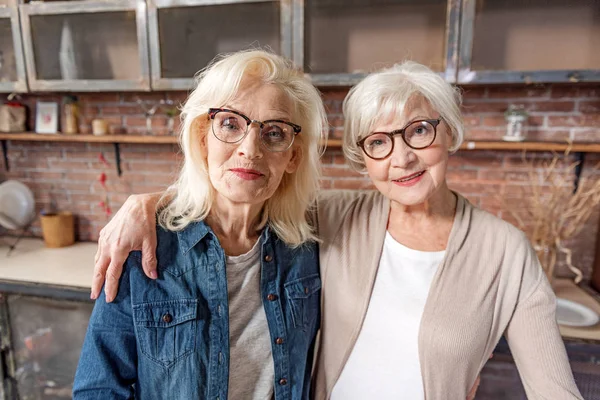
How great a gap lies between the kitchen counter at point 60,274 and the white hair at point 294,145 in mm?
1124

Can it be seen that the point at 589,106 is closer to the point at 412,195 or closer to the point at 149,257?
the point at 412,195

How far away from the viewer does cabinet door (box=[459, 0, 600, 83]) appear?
1.75 metres

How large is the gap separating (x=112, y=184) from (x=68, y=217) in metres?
0.33

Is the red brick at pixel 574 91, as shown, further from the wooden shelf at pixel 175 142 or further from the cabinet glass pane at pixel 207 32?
the cabinet glass pane at pixel 207 32

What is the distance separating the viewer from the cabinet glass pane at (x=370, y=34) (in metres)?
1.91

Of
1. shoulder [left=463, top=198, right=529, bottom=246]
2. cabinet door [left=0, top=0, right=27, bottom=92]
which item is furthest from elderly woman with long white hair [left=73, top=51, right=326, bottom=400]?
cabinet door [left=0, top=0, right=27, bottom=92]

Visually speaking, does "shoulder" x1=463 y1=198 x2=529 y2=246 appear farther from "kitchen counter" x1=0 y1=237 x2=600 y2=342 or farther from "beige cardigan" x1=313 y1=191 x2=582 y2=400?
"kitchen counter" x1=0 y1=237 x2=600 y2=342

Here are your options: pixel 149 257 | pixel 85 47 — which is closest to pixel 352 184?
pixel 149 257

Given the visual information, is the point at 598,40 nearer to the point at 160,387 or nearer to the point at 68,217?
the point at 160,387

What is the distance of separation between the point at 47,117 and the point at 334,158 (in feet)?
5.90

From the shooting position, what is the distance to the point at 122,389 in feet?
3.10

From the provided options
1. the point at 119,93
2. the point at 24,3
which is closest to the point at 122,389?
the point at 119,93

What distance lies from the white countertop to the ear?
1296mm

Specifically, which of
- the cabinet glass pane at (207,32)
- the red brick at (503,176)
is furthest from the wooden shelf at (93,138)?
the red brick at (503,176)
